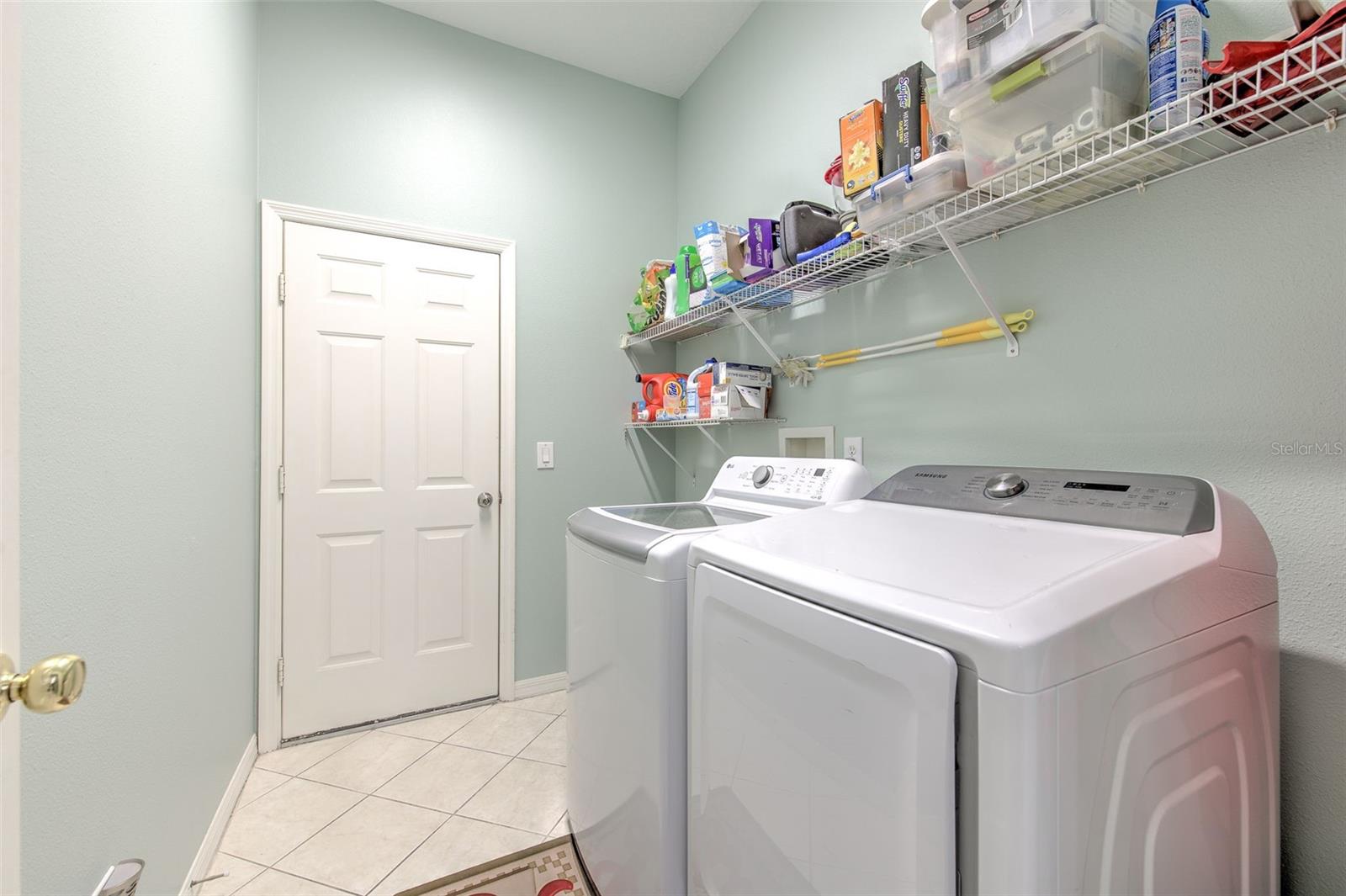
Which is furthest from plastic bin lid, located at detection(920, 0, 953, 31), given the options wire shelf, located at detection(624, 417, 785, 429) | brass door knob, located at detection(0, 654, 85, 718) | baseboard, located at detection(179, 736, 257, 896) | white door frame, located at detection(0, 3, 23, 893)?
baseboard, located at detection(179, 736, 257, 896)

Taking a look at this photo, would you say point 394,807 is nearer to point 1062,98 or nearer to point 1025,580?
point 1025,580

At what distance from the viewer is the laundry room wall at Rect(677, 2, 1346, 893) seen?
2.95ft

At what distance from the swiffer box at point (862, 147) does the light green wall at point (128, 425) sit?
150 cm

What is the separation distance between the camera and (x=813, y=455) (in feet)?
6.48

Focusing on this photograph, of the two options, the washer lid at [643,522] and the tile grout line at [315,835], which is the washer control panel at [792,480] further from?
the tile grout line at [315,835]

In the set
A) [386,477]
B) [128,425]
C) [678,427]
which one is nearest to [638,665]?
[128,425]

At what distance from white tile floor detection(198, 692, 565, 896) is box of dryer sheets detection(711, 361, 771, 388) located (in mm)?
1520

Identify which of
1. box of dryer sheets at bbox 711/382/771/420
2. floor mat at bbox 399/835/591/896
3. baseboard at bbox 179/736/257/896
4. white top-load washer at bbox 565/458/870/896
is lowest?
floor mat at bbox 399/835/591/896

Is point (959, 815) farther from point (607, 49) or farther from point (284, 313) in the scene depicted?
point (607, 49)

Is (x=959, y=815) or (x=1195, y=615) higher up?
(x=1195, y=615)

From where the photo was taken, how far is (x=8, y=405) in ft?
1.84

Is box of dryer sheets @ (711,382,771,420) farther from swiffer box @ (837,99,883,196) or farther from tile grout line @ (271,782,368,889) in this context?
tile grout line @ (271,782,368,889)

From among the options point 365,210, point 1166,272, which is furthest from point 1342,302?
point 365,210

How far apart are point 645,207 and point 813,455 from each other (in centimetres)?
169
